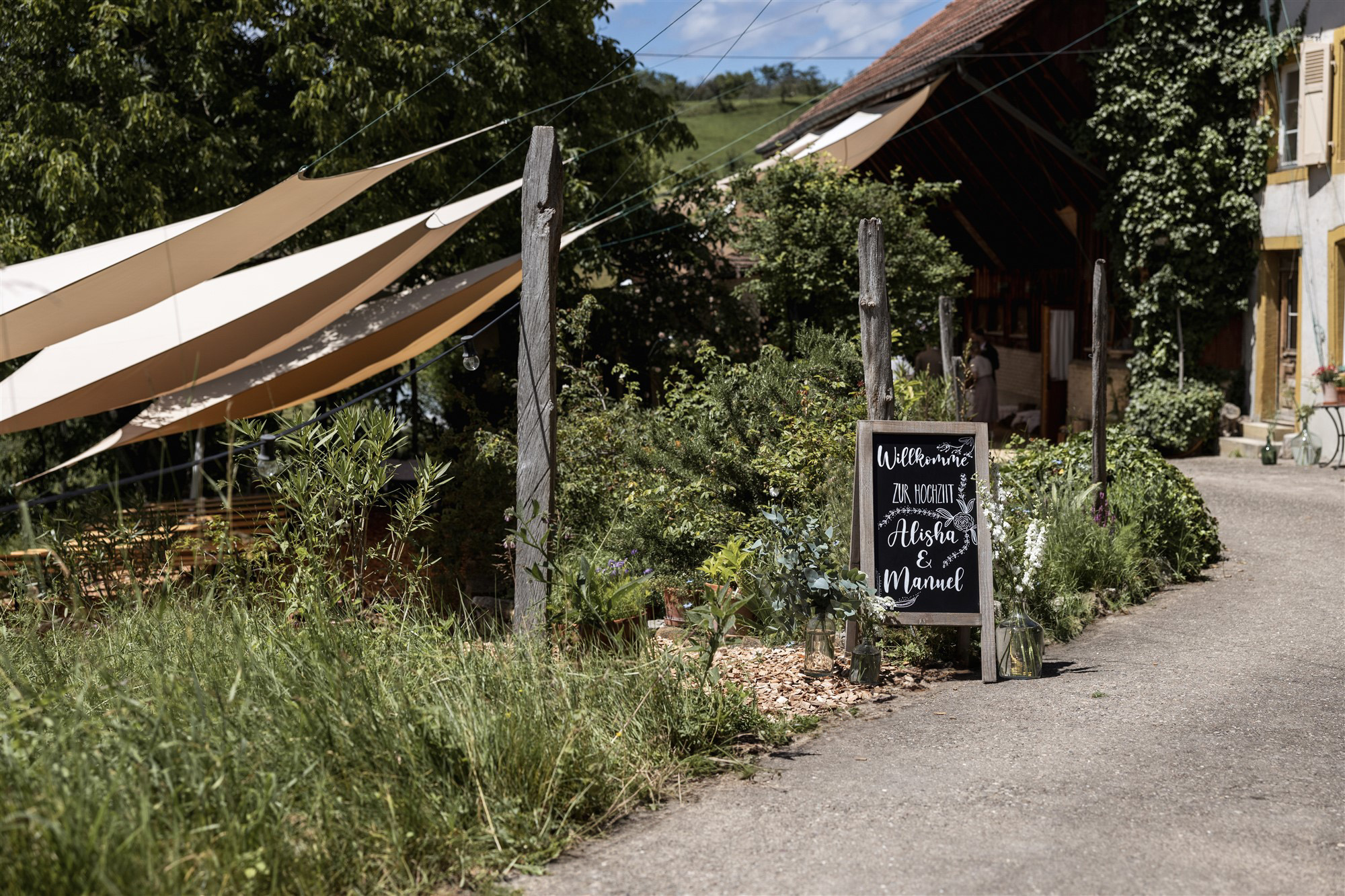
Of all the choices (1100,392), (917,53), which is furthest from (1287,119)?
(1100,392)

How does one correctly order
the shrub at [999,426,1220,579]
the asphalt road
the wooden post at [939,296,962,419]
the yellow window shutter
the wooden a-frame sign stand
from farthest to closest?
the yellow window shutter → the wooden post at [939,296,962,419] → the shrub at [999,426,1220,579] → the wooden a-frame sign stand → the asphalt road

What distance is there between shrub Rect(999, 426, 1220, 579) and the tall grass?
138 inches

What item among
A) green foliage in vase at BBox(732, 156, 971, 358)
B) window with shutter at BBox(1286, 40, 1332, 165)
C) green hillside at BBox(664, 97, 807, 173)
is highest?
green hillside at BBox(664, 97, 807, 173)

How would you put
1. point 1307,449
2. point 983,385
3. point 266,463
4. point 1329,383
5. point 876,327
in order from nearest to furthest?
point 876,327 → point 266,463 → point 1329,383 → point 1307,449 → point 983,385

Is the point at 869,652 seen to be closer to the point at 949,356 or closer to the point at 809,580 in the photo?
the point at 809,580

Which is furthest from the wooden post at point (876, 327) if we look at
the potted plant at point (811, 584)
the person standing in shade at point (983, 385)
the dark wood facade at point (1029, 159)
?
the person standing in shade at point (983, 385)

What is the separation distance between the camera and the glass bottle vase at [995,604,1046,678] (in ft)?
15.8

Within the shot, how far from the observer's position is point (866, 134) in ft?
41.3

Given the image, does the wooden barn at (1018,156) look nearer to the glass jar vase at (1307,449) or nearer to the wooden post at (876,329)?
the glass jar vase at (1307,449)

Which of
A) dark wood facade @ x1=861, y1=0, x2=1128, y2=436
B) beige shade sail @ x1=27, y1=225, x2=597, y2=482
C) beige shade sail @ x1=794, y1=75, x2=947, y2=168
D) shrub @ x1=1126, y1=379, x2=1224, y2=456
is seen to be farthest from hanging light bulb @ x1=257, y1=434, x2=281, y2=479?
shrub @ x1=1126, y1=379, x2=1224, y2=456

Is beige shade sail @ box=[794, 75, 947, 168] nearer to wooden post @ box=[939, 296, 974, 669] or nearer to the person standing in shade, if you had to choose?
the person standing in shade

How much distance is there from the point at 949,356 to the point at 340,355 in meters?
4.47

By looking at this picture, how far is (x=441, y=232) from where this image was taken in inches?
253

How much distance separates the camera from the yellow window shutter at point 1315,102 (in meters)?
11.6
